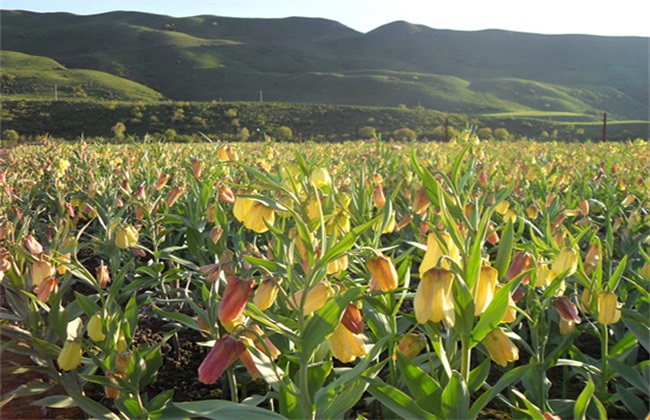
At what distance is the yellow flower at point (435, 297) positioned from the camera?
0.94 meters

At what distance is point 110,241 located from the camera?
2229mm

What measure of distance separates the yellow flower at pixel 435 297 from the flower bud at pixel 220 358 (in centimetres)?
36

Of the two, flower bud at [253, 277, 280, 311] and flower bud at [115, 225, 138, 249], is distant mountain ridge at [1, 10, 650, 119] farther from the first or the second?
flower bud at [253, 277, 280, 311]

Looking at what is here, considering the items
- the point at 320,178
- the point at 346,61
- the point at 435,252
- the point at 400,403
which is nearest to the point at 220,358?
the point at 400,403

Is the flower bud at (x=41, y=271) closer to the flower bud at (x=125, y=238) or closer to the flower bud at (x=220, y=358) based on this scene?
the flower bud at (x=125, y=238)

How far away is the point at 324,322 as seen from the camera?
997 mm

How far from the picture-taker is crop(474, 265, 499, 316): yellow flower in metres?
0.99

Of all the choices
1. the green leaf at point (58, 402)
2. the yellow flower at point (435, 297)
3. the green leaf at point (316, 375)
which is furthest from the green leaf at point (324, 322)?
the green leaf at point (58, 402)

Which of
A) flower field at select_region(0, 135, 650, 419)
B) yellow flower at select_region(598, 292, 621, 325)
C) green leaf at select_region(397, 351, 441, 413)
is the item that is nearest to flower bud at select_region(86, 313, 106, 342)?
flower field at select_region(0, 135, 650, 419)

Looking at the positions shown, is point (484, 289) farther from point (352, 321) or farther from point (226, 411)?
point (226, 411)

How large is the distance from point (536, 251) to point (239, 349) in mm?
908

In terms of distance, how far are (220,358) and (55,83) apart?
217 feet

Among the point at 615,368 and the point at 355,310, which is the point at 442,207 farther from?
the point at 615,368

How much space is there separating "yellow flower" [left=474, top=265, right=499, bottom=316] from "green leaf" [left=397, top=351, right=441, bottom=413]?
0.17 m
